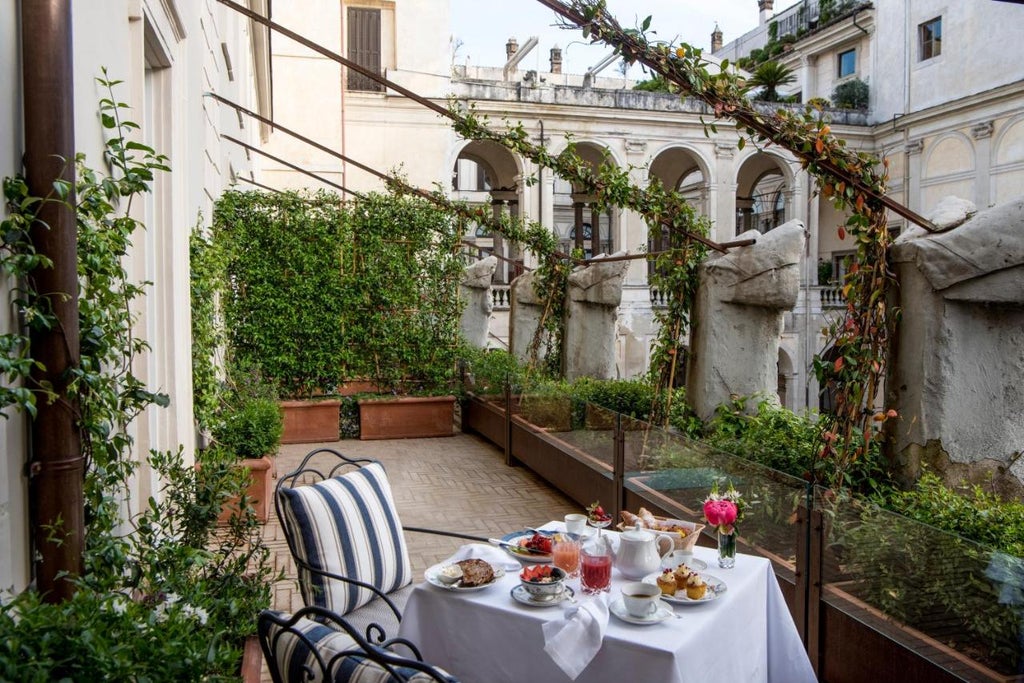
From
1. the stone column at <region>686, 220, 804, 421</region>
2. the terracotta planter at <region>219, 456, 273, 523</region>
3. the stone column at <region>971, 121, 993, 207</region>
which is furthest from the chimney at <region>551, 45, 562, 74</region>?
the terracotta planter at <region>219, 456, 273, 523</region>

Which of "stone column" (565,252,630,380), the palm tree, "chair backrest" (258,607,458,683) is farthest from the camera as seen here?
the palm tree

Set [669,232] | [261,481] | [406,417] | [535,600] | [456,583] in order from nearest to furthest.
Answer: [535,600] → [456,583] → [261,481] → [669,232] → [406,417]

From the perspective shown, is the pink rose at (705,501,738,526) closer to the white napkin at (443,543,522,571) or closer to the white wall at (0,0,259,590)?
the white napkin at (443,543,522,571)

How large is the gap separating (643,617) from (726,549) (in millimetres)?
805

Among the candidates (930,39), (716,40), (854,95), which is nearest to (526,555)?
(930,39)

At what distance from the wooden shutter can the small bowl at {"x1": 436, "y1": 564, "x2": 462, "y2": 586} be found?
61.4 ft

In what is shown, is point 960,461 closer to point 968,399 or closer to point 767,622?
point 968,399

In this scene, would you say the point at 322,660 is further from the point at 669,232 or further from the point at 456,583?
the point at 669,232

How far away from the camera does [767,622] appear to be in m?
3.81

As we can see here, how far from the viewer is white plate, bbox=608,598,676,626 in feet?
10.3

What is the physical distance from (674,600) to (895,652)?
1.13 metres

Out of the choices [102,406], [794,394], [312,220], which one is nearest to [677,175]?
[794,394]

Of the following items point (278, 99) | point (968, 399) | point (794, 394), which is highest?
point (278, 99)

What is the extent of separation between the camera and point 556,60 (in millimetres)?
48219
